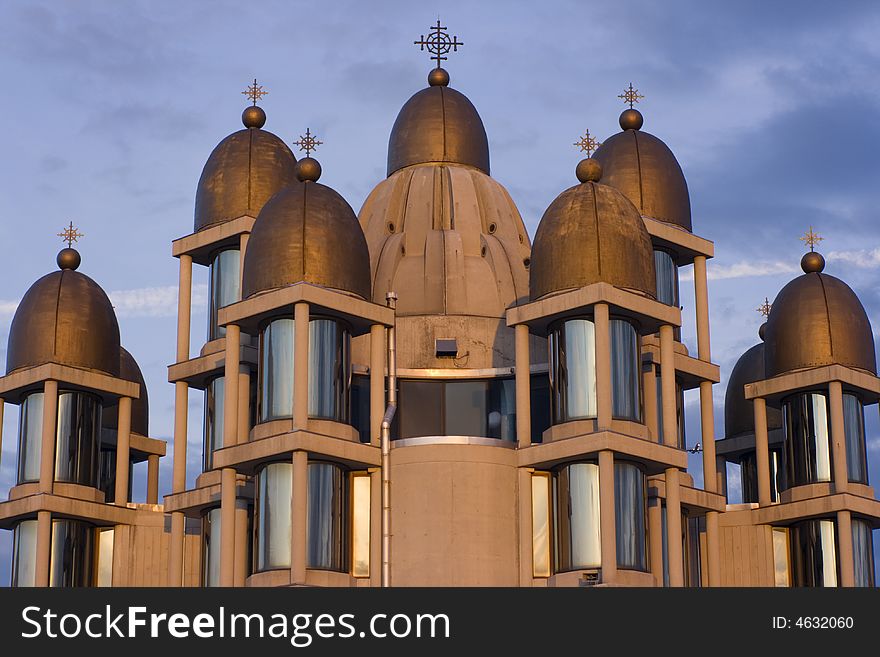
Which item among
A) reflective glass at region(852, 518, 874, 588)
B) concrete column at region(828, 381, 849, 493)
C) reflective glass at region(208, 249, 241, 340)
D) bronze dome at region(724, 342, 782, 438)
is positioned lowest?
reflective glass at region(852, 518, 874, 588)

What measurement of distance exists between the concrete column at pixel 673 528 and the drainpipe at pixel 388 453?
8322 millimetres

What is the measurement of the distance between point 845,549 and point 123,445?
78.8ft

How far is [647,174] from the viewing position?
78.2 meters

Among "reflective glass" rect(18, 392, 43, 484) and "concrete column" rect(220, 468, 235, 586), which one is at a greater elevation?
"reflective glass" rect(18, 392, 43, 484)

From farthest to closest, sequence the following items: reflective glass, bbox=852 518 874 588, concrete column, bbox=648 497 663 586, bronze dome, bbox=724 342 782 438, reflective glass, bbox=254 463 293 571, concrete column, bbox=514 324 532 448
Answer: bronze dome, bbox=724 342 782 438, reflective glass, bbox=852 518 874 588, concrete column, bbox=514 324 532 448, concrete column, bbox=648 497 663 586, reflective glass, bbox=254 463 293 571

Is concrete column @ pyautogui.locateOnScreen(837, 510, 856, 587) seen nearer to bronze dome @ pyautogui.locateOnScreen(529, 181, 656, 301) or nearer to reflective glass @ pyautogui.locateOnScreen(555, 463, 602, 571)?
reflective glass @ pyautogui.locateOnScreen(555, 463, 602, 571)

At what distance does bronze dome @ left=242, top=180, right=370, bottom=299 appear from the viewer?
227 feet

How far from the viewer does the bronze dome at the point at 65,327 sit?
75.2 meters

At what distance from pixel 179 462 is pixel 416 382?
852 cm

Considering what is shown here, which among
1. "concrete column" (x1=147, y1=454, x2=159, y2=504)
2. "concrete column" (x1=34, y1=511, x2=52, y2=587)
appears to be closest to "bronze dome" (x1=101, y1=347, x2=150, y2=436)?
"concrete column" (x1=147, y1=454, x2=159, y2=504)

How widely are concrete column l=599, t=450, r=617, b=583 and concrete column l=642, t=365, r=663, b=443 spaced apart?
2727mm

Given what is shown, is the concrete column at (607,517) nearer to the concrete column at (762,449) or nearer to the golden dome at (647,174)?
the concrete column at (762,449)

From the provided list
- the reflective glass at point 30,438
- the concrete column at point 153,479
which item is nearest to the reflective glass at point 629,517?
the reflective glass at point 30,438

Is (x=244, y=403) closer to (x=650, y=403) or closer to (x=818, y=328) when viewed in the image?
(x=650, y=403)
